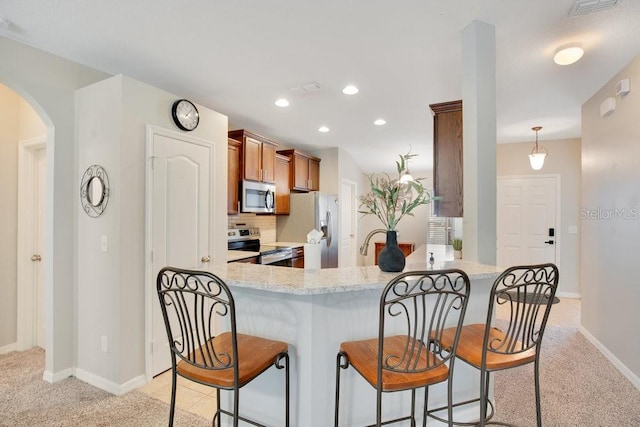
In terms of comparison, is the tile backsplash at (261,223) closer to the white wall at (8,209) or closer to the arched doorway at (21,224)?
the arched doorway at (21,224)

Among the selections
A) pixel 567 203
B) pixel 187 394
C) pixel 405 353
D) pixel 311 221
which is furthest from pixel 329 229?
pixel 405 353

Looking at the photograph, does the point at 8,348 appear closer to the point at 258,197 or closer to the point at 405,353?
the point at 258,197

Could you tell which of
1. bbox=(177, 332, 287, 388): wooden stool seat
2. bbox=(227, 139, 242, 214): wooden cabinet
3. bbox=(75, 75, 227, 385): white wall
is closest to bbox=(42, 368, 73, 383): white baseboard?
bbox=(75, 75, 227, 385): white wall

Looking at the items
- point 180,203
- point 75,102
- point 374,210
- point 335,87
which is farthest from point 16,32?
point 374,210

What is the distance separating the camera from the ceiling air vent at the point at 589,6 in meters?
1.92

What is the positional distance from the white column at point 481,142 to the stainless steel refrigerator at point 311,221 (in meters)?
3.15

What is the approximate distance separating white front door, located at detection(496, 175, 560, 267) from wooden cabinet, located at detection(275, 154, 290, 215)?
11.3ft

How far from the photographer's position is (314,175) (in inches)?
233

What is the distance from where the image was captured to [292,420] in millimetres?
1795

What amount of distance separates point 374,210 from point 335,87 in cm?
170

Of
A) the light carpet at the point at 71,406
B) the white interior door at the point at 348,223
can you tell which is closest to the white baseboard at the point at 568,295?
the white interior door at the point at 348,223

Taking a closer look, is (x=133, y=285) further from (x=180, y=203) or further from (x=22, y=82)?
(x=22, y=82)

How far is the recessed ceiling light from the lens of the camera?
319 centimetres

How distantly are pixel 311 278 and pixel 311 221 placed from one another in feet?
11.4
